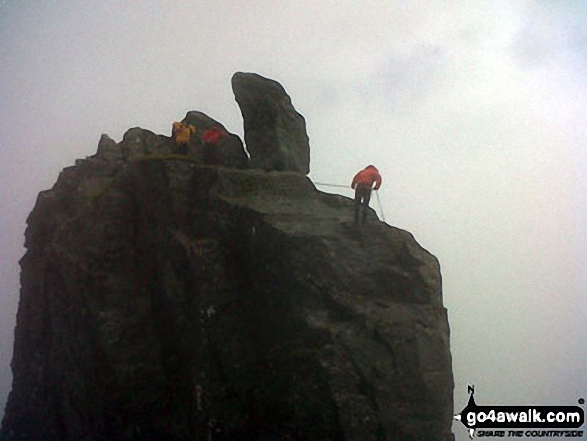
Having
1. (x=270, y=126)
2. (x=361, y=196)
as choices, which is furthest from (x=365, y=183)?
(x=270, y=126)

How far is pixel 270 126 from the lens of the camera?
2745cm

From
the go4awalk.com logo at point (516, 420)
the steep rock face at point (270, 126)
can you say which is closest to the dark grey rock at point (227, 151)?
the steep rock face at point (270, 126)

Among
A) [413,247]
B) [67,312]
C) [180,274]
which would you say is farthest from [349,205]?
[67,312]

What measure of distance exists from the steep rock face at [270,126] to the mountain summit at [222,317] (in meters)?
2.28

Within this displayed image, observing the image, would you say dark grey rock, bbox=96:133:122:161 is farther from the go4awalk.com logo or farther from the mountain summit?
the go4awalk.com logo

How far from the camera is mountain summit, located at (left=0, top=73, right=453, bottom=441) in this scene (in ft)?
57.7

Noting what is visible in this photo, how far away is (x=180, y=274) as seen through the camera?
20.7m

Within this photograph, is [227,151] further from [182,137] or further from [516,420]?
[516,420]

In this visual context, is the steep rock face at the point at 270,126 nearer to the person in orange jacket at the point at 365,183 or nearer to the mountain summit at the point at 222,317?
the mountain summit at the point at 222,317

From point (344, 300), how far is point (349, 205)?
6814mm

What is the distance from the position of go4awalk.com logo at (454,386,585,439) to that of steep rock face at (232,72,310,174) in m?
14.5

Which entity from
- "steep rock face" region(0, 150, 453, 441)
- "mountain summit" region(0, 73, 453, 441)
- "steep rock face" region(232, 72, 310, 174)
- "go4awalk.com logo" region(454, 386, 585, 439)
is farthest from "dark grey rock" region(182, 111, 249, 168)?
"go4awalk.com logo" region(454, 386, 585, 439)

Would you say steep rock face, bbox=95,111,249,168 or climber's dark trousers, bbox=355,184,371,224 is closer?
climber's dark trousers, bbox=355,184,371,224

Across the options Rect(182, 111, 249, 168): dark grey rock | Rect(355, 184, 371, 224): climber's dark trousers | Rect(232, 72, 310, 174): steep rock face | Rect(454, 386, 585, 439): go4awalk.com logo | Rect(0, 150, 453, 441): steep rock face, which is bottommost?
Rect(454, 386, 585, 439): go4awalk.com logo
